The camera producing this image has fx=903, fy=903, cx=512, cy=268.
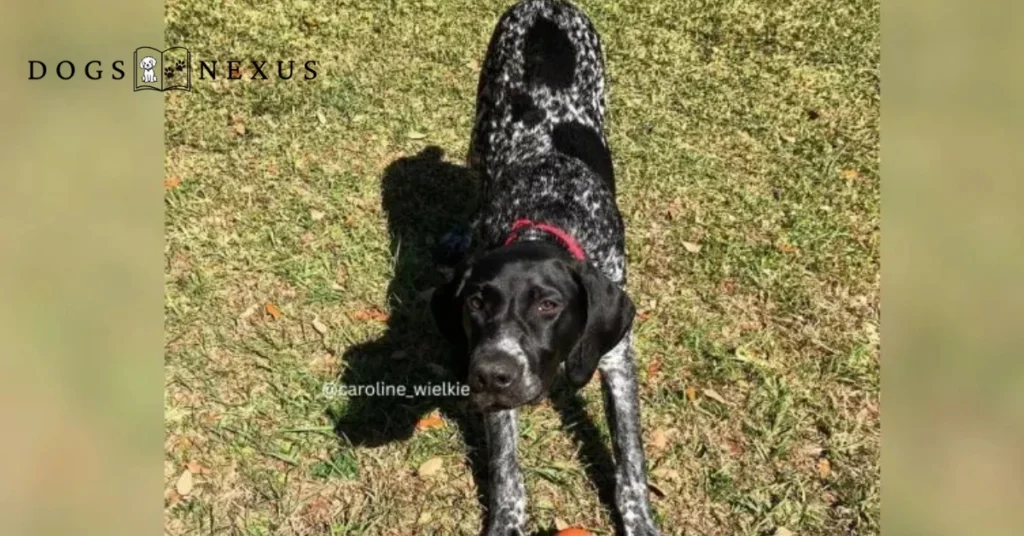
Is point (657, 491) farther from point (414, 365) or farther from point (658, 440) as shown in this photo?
point (414, 365)

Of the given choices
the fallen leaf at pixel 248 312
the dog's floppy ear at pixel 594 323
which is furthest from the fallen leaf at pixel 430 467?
the fallen leaf at pixel 248 312

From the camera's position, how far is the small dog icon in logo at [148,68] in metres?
2.27

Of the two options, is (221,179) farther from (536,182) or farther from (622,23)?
(622,23)

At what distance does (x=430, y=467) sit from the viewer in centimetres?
438

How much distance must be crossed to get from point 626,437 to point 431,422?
103 centimetres

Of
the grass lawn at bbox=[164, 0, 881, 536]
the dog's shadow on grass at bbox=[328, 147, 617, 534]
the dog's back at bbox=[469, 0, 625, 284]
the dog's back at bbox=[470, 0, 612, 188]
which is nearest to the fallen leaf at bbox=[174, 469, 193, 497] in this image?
the grass lawn at bbox=[164, 0, 881, 536]

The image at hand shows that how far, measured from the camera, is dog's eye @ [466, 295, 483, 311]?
3.59 meters

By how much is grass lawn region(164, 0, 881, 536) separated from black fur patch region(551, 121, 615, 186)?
27.1 inches

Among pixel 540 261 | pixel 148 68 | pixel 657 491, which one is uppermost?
pixel 148 68

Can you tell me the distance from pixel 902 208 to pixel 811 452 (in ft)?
10.2

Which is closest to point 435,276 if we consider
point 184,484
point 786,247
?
point 184,484

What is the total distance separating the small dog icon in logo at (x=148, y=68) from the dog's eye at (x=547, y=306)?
168 centimetres

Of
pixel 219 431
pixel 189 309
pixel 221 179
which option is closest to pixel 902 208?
pixel 219 431

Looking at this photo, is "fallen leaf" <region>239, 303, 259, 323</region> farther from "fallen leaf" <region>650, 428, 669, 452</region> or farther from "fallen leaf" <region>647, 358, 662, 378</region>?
"fallen leaf" <region>650, 428, 669, 452</region>
